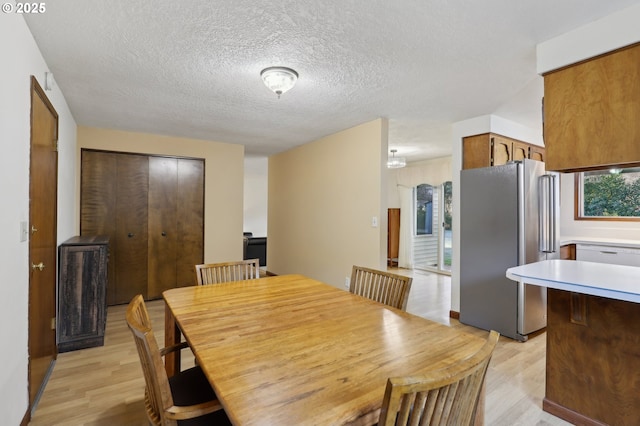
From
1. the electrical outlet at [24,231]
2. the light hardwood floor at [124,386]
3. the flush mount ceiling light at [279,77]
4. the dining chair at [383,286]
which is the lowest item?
the light hardwood floor at [124,386]

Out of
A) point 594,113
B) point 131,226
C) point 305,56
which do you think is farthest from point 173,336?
point 131,226

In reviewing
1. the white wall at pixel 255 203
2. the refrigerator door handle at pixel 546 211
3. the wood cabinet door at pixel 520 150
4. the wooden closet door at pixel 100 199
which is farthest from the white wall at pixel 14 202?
the white wall at pixel 255 203

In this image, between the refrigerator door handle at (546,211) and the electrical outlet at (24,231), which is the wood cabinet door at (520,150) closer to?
the refrigerator door handle at (546,211)

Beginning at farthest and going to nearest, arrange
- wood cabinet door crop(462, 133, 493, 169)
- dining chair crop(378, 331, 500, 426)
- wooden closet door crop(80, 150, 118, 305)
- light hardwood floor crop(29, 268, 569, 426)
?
1. wooden closet door crop(80, 150, 118, 305)
2. wood cabinet door crop(462, 133, 493, 169)
3. light hardwood floor crop(29, 268, 569, 426)
4. dining chair crop(378, 331, 500, 426)

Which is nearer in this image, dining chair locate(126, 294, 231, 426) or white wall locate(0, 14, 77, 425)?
dining chair locate(126, 294, 231, 426)

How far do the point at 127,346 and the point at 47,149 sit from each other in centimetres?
183

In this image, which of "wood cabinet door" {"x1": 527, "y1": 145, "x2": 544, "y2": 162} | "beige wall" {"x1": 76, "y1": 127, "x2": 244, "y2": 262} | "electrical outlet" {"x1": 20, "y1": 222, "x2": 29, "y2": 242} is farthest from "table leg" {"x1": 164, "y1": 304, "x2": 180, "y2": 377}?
"wood cabinet door" {"x1": 527, "y1": 145, "x2": 544, "y2": 162}

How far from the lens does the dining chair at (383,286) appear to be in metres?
1.78

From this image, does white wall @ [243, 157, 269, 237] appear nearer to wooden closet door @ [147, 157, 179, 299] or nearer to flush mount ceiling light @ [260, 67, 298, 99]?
wooden closet door @ [147, 157, 179, 299]

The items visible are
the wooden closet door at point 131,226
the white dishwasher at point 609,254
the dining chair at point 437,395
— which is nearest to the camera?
the dining chair at point 437,395

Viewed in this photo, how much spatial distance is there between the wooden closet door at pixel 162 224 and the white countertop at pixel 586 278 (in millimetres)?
4221

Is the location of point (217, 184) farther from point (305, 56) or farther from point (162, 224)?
point (305, 56)

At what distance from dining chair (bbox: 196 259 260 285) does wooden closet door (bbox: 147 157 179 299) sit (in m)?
2.51

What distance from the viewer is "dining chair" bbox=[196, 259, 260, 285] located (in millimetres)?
2249
